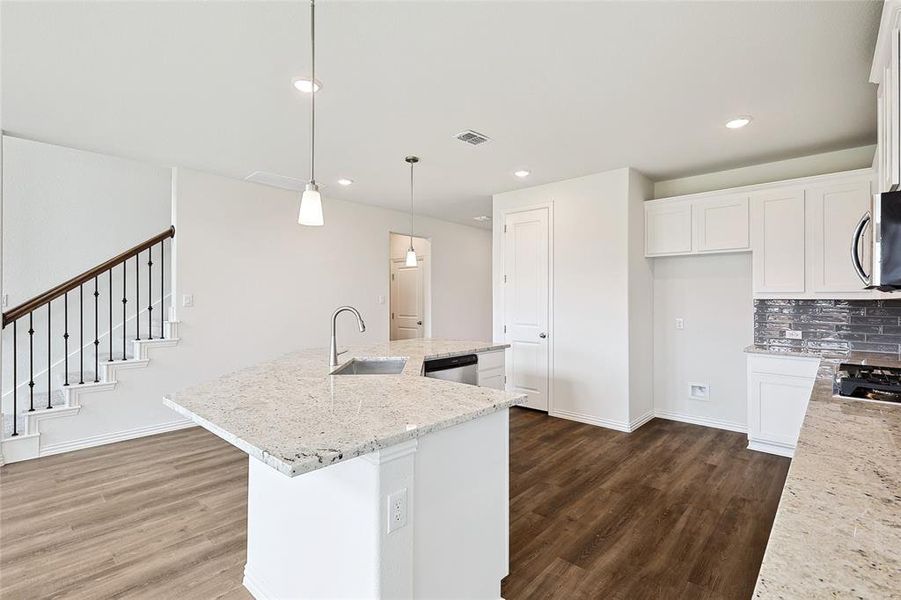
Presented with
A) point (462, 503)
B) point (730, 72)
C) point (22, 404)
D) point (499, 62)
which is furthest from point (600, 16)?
point (22, 404)

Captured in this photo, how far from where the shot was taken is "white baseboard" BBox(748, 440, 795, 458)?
343 centimetres

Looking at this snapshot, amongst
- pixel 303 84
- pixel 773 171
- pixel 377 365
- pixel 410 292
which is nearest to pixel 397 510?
pixel 377 365

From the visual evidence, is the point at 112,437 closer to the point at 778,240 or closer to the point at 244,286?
the point at 244,286

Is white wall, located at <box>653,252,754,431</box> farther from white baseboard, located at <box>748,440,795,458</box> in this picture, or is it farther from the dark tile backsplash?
white baseboard, located at <box>748,440,795,458</box>

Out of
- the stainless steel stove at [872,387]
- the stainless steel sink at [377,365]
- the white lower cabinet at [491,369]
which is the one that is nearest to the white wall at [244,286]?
the stainless steel sink at [377,365]

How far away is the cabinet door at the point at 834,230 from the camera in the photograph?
10.8 ft

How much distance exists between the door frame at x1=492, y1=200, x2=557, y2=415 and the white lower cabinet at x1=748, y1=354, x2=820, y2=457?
176cm

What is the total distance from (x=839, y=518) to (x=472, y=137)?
309 centimetres

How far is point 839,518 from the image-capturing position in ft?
2.65

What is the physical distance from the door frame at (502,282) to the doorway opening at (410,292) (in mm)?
1690

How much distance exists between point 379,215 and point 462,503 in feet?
15.8

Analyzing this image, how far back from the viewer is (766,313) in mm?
3898

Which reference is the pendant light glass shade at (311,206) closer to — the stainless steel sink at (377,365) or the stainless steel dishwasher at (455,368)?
the stainless steel sink at (377,365)

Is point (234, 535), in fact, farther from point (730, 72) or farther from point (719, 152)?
point (719, 152)
